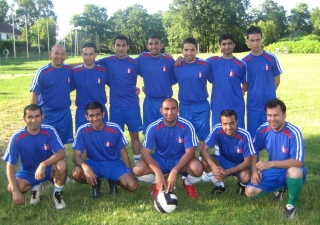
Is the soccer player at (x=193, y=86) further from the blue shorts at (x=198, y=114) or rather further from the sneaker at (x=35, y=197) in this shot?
the sneaker at (x=35, y=197)

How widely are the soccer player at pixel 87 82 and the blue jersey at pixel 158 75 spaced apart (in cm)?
66

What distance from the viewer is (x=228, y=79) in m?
5.44

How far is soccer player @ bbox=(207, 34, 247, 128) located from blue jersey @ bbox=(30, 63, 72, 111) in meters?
2.18

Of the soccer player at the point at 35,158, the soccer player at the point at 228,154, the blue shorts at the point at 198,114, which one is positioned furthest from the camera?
the blue shorts at the point at 198,114

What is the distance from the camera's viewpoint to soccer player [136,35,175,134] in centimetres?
578

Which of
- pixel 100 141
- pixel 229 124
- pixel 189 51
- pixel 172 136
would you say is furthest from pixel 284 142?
pixel 100 141

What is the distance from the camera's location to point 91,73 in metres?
5.55

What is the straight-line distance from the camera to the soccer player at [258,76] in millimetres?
5398

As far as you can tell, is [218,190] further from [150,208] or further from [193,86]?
[193,86]

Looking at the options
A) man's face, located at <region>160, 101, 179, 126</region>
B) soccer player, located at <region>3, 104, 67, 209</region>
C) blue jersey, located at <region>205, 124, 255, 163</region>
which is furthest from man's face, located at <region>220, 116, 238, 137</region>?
soccer player, located at <region>3, 104, 67, 209</region>

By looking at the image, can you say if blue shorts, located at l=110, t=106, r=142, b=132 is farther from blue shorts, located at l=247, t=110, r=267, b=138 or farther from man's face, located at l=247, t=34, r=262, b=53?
man's face, located at l=247, t=34, r=262, b=53

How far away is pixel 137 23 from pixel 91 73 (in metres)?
82.0

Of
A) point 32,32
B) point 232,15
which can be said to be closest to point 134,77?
point 32,32

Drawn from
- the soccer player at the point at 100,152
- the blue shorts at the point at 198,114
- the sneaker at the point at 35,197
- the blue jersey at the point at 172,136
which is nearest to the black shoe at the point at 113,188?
the soccer player at the point at 100,152
